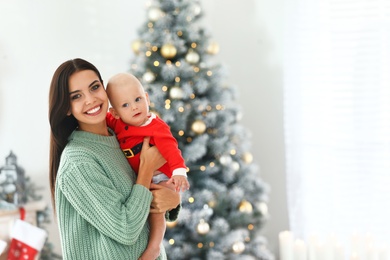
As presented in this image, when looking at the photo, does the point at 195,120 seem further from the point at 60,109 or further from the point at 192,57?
the point at 60,109

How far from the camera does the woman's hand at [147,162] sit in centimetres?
195

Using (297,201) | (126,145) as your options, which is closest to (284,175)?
(297,201)

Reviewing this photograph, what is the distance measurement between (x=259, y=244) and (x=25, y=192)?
4.93 ft

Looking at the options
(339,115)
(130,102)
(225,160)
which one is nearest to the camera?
(130,102)

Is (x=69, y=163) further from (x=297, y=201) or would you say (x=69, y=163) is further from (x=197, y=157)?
(x=297, y=201)

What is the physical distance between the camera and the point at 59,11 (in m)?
4.04

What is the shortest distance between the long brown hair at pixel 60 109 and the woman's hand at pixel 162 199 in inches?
12.7

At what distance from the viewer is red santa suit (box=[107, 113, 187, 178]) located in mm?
2021

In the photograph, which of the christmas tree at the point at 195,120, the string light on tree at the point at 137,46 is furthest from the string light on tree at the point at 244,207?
the string light on tree at the point at 137,46

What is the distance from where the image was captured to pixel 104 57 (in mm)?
4188

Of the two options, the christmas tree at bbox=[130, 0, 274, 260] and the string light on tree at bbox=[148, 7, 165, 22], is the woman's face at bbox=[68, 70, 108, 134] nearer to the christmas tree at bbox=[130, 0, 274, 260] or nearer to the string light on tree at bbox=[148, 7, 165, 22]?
the christmas tree at bbox=[130, 0, 274, 260]

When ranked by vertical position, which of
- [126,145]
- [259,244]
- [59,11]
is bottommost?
[259,244]

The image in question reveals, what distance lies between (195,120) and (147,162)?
154 centimetres

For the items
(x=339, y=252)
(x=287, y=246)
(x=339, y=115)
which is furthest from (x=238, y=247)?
(x=339, y=115)
